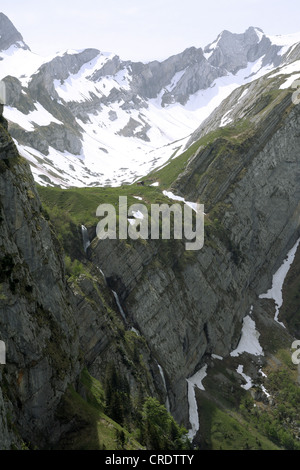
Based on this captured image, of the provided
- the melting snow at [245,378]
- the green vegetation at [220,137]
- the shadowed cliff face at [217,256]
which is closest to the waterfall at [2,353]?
the shadowed cliff face at [217,256]

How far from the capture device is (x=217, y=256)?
10794cm

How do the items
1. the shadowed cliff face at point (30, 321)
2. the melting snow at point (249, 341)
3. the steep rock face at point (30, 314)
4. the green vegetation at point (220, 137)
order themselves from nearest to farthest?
the shadowed cliff face at point (30, 321) → the steep rock face at point (30, 314) → the melting snow at point (249, 341) → the green vegetation at point (220, 137)

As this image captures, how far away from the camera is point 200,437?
254 ft

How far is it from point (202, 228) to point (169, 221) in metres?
10.3

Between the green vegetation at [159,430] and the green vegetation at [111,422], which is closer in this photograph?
the green vegetation at [111,422]

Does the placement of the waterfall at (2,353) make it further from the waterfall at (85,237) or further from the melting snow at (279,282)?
the melting snow at (279,282)

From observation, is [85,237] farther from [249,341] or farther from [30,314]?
[249,341]

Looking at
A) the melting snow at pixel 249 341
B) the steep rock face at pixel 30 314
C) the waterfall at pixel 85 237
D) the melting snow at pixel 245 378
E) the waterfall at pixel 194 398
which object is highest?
the steep rock face at pixel 30 314

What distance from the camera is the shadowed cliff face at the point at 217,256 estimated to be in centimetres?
8600

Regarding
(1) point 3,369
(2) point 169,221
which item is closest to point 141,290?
(2) point 169,221

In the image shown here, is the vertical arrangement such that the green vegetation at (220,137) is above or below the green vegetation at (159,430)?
above

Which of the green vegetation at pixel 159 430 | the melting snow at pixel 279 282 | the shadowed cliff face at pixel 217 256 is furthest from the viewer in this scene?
the melting snow at pixel 279 282

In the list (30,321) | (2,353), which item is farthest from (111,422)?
(2,353)

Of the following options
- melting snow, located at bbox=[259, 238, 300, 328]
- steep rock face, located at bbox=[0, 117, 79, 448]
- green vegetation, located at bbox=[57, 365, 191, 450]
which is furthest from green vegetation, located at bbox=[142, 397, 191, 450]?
melting snow, located at bbox=[259, 238, 300, 328]
